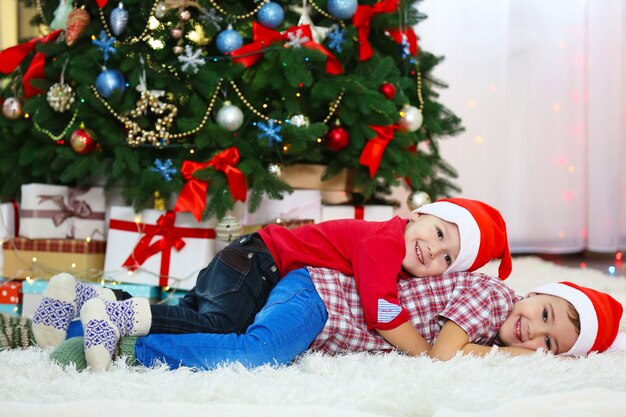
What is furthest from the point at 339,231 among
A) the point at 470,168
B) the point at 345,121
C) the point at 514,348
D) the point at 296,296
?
the point at 470,168

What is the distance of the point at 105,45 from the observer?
238 centimetres

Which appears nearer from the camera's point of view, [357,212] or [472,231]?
[472,231]

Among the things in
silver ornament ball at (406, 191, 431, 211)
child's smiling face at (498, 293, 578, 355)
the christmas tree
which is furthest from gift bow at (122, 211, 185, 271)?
child's smiling face at (498, 293, 578, 355)

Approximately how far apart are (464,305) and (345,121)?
3.38 feet

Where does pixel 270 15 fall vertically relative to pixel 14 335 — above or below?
above

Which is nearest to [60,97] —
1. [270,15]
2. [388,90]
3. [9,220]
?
[9,220]

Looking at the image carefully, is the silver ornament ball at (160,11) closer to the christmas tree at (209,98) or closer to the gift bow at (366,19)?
the christmas tree at (209,98)

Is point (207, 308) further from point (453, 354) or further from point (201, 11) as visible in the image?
point (201, 11)

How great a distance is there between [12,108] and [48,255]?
55 centimetres

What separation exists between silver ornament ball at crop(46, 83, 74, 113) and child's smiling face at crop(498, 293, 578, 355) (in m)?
1.64

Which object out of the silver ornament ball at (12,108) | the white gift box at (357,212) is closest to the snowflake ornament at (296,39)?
the white gift box at (357,212)

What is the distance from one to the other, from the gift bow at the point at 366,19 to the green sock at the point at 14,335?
58.5 inches

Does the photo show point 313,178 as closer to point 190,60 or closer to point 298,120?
point 298,120

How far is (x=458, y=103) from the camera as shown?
373 cm
